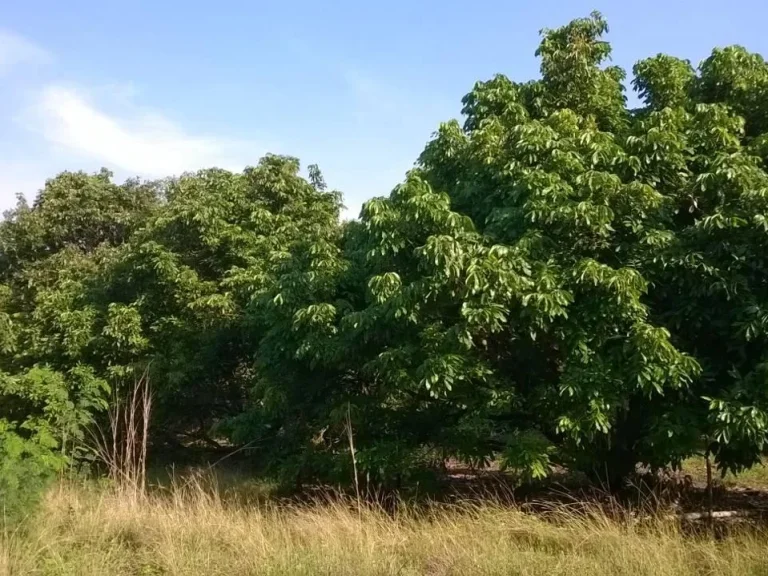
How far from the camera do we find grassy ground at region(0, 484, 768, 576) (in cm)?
544

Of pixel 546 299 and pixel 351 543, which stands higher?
pixel 546 299

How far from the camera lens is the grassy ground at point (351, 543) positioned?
17.8 ft

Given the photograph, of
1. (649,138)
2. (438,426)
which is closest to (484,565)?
(438,426)

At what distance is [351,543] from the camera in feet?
20.2

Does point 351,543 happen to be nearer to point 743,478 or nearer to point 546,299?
point 546,299

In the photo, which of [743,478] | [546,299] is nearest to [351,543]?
[546,299]

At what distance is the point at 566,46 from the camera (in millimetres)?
9500

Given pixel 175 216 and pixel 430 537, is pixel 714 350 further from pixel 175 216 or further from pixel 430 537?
pixel 175 216

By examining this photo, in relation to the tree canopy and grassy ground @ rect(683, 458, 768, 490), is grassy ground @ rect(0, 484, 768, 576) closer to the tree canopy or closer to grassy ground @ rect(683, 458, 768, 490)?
the tree canopy

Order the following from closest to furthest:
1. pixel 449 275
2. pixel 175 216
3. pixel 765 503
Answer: pixel 449 275 → pixel 765 503 → pixel 175 216

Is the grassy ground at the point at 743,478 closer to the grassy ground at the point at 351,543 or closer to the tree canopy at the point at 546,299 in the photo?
the tree canopy at the point at 546,299

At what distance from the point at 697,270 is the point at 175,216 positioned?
32.9 ft

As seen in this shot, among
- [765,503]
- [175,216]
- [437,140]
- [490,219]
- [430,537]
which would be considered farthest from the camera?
[175,216]

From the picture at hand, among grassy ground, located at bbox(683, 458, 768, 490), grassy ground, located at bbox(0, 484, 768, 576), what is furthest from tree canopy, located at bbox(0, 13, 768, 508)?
grassy ground, located at bbox(683, 458, 768, 490)
